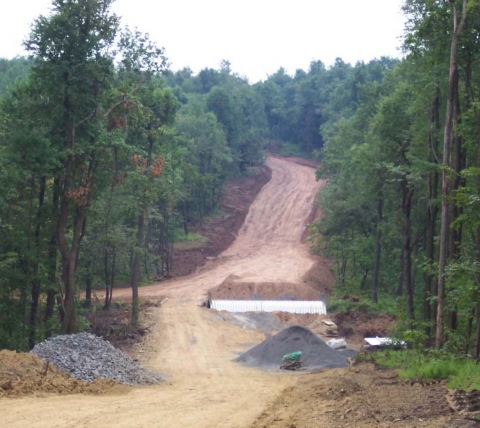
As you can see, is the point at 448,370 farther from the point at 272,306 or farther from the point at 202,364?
the point at 272,306

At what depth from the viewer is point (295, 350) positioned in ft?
87.0

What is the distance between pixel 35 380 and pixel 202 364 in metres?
10.2

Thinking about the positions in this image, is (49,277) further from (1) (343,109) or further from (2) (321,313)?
(1) (343,109)

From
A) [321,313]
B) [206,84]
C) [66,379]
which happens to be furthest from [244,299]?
[206,84]

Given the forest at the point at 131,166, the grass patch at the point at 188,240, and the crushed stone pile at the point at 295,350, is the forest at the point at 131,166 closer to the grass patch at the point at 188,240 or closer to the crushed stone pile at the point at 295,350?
the crushed stone pile at the point at 295,350

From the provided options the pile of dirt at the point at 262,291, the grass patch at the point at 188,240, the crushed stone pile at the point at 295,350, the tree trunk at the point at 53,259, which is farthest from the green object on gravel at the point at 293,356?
the grass patch at the point at 188,240

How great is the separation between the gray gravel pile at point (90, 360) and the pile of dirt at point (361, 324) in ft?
46.6

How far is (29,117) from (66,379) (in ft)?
37.5

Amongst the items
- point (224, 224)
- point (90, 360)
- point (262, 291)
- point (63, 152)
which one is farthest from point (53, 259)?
point (224, 224)

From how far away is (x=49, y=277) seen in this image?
2675cm

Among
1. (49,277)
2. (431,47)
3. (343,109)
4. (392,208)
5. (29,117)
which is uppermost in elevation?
(343,109)

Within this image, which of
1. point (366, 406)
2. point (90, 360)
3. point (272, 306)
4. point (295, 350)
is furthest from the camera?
point (272, 306)

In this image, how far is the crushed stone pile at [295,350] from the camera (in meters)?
25.5

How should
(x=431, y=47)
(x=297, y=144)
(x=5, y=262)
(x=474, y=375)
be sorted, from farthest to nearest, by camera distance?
(x=297, y=144) < (x=5, y=262) < (x=431, y=47) < (x=474, y=375)
